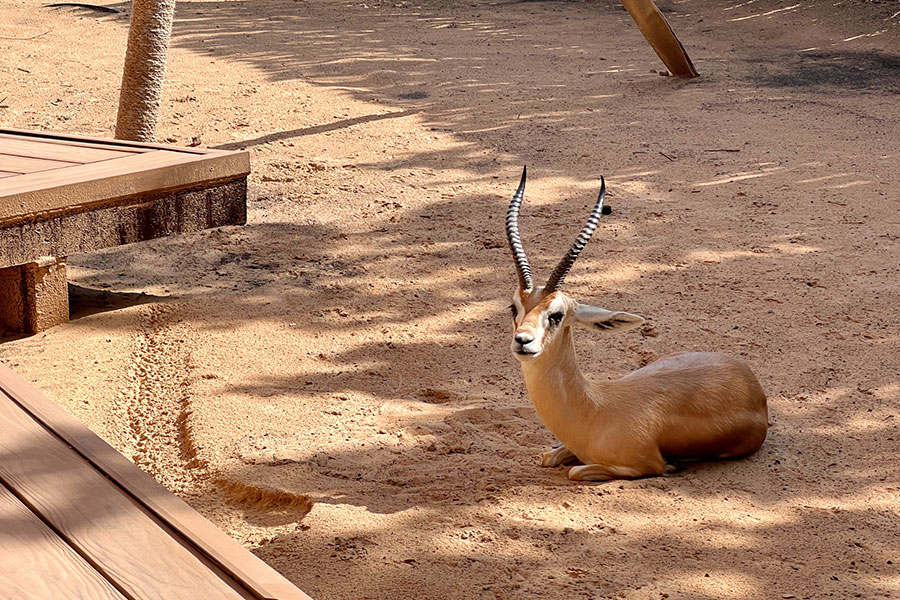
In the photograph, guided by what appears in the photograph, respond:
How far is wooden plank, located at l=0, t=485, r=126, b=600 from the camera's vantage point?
1956 millimetres

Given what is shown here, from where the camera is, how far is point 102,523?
7.25 ft

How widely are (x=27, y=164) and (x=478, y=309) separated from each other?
2387mm

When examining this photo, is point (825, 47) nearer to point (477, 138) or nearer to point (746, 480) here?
point (477, 138)

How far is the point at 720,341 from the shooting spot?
→ 494 centimetres

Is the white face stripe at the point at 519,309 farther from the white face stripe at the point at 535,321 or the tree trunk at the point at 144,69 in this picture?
the tree trunk at the point at 144,69

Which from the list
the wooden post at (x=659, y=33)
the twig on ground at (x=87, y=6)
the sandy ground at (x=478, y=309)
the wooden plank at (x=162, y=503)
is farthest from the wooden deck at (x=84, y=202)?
the twig on ground at (x=87, y=6)

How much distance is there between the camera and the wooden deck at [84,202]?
15.1ft

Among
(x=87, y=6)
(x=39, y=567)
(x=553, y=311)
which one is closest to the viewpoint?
(x=39, y=567)

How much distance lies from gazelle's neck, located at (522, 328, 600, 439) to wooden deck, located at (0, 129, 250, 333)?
228 centimetres

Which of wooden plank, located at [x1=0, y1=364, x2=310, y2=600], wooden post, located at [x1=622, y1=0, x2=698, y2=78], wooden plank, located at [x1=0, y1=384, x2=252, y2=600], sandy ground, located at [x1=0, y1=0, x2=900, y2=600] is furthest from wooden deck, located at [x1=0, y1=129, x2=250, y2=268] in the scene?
wooden post, located at [x1=622, y1=0, x2=698, y2=78]

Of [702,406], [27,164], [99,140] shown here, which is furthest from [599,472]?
[99,140]

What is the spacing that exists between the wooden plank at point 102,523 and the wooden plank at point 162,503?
0.02m

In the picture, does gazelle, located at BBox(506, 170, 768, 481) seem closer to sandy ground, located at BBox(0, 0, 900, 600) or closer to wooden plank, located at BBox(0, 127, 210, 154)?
sandy ground, located at BBox(0, 0, 900, 600)

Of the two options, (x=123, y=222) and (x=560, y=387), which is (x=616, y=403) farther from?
(x=123, y=222)
